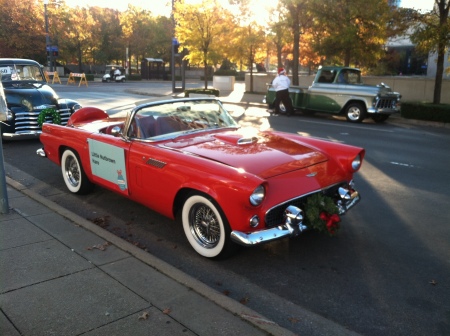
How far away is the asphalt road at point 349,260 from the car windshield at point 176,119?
1094 millimetres

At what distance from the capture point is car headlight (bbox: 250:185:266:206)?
3676mm

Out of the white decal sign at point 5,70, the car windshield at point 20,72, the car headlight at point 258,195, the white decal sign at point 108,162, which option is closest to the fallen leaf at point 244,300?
the car headlight at point 258,195

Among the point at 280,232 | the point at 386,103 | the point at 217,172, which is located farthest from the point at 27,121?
the point at 386,103

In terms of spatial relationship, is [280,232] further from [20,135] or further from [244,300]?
[20,135]

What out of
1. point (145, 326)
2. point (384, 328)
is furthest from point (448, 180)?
point (145, 326)

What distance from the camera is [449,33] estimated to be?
48.9ft

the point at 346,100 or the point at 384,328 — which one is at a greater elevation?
the point at 346,100

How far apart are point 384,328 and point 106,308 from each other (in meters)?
2.01

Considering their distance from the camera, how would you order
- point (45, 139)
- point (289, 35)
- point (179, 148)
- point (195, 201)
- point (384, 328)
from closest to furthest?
point (384, 328)
point (195, 201)
point (179, 148)
point (45, 139)
point (289, 35)

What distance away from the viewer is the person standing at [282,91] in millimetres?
16422

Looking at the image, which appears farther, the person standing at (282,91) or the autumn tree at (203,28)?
the autumn tree at (203,28)

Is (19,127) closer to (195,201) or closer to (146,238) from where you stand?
(146,238)

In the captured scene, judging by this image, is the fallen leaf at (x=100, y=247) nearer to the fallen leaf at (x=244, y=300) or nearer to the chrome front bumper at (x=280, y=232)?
the chrome front bumper at (x=280, y=232)

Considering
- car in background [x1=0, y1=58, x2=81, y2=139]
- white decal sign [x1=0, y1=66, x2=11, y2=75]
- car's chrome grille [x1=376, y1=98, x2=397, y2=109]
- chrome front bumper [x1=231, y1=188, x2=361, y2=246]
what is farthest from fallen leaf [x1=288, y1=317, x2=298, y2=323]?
car's chrome grille [x1=376, y1=98, x2=397, y2=109]
